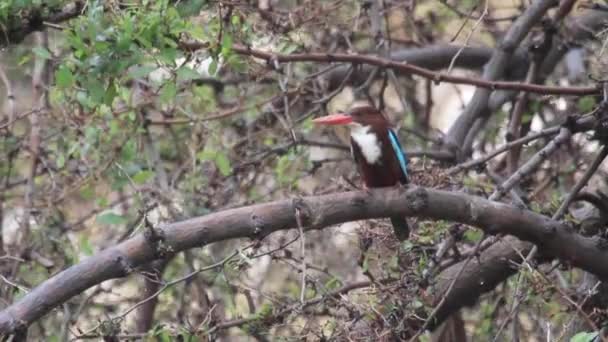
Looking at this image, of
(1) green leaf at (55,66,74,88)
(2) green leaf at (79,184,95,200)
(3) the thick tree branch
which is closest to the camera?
(3) the thick tree branch

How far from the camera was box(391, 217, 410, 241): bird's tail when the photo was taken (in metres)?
3.31

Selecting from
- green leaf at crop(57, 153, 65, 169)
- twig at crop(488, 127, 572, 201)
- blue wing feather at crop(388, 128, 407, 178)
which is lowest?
green leaf at crop(57, 153, 65, 169)

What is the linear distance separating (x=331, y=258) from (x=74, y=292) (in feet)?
8.87

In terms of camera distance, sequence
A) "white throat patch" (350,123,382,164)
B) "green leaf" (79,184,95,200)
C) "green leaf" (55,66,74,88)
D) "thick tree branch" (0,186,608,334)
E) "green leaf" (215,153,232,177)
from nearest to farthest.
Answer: "thick tree branch" (0,186,608,334) < "green leaf" (55,66,74,88) < "white throat patch" (350,123,382,164) < "green leaf" (215,153,232,177) < "green leaf" (79,184,95,200)

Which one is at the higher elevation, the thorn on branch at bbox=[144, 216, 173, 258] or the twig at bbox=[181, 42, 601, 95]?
the twig at bbox=[181, 42, 601, 95]

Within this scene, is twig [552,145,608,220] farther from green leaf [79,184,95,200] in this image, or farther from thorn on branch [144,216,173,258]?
green leaf [79,184,95,200]

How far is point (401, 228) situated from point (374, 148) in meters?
0.38

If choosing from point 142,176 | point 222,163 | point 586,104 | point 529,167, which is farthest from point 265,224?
point 586,104

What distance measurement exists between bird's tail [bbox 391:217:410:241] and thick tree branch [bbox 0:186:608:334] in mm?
312

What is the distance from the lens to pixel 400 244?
3.40m

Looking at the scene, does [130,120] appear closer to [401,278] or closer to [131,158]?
[131,158]

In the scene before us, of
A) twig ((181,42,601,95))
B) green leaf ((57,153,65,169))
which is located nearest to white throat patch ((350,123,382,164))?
twig ((181,42,601,95))

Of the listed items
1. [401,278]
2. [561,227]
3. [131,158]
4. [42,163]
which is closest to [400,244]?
[401,278]

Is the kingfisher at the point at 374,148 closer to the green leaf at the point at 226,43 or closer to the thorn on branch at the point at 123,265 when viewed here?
the green leaf at the point at 226,43
